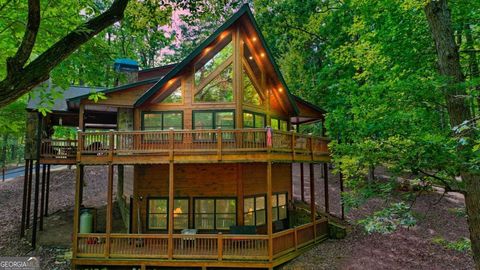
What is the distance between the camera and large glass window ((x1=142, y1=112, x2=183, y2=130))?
15133mm

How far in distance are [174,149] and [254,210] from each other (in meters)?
5.34

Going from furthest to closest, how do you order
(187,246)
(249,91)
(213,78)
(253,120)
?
(253,120)
(249,91)
(213,78)
(187,246)

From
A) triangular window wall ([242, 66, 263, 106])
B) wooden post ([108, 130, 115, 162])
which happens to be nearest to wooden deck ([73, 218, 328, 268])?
wooden post ([108, 130, 115, 162])

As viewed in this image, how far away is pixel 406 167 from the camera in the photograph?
283 inches

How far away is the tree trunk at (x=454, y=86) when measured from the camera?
298 inches

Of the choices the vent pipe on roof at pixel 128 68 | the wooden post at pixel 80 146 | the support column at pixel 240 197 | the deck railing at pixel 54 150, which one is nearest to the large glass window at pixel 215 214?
the support column at pixel 240 197

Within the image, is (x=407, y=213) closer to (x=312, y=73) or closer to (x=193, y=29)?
(x=312, y=73)

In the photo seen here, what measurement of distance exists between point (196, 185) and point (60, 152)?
6.75 m

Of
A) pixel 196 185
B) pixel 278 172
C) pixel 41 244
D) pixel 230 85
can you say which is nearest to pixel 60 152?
pixel 41 244

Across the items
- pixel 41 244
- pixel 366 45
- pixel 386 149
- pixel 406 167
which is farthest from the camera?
pixel 41 244

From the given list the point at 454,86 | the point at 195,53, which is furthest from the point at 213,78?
the point at 454,86

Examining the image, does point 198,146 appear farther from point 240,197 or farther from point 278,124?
point 278,124

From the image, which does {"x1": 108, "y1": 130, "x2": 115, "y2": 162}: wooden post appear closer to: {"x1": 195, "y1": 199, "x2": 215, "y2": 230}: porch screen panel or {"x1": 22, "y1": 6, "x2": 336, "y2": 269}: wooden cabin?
{"x1": 22, "y1": 6, "x2": 336, "y2": 269}: wooden cabin

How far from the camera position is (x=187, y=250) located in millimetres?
12227
